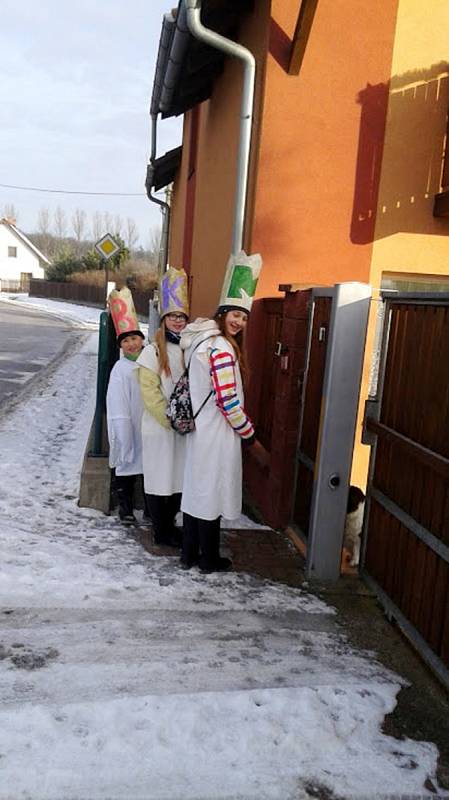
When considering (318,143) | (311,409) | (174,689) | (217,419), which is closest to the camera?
(174,689)

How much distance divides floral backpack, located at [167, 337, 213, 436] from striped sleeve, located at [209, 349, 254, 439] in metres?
0.12

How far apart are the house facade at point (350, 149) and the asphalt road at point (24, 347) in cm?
602

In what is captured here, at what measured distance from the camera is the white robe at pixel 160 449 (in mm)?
4359

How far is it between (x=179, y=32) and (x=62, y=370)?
364 inches

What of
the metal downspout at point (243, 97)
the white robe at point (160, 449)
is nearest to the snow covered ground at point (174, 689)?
the white robe at point (160, 449)

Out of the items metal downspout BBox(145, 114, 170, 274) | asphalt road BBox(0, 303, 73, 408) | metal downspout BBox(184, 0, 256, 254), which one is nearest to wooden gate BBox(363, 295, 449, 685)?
metal downspout BBox(184, 0, 256, 254)

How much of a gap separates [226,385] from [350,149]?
2.79m

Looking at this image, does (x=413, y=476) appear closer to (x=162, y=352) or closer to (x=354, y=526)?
(x=354, y=526)

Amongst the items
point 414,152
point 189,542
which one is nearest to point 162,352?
point 189,542

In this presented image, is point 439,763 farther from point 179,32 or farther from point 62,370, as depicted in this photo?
point 62,370

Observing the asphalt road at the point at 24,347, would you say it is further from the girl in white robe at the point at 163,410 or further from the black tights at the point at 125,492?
the girl in white robe at the point at 163,410

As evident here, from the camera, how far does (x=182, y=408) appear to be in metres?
3.98

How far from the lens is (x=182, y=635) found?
3.27 meters

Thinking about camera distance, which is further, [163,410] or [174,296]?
[174,296]
